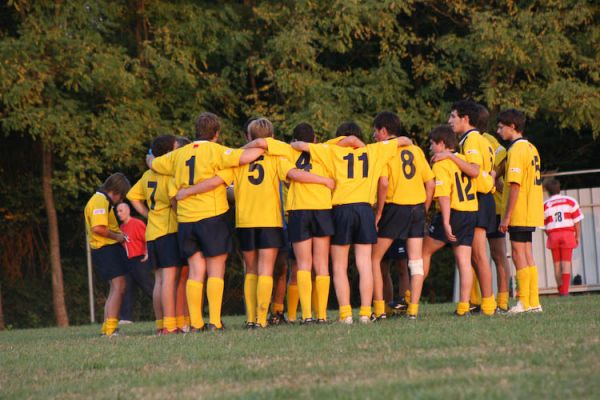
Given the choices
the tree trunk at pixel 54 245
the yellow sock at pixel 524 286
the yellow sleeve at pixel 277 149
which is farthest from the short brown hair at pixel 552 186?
the tree trunk at pixel 54 245

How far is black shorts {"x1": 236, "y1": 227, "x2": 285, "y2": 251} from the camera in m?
11.4

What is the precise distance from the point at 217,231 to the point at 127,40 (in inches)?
439

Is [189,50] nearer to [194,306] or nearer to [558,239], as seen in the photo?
[558,239]

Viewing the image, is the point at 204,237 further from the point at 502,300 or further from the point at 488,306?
the point at 502,300

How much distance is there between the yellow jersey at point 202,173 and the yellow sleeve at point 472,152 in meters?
2.42

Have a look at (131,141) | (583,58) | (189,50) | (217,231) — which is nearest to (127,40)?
(189,50)

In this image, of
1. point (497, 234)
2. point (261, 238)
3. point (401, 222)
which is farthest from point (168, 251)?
point (497, 234)

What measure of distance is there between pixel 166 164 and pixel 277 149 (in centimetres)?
122

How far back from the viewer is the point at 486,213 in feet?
40.1

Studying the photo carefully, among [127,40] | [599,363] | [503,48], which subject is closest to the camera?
[599,363]

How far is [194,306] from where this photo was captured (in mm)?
11469

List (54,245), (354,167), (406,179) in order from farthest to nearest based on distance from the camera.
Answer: (54,245) < (406,179) < (354,167)

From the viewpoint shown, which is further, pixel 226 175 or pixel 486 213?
pixel 486 213

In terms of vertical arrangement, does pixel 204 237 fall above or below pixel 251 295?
above
